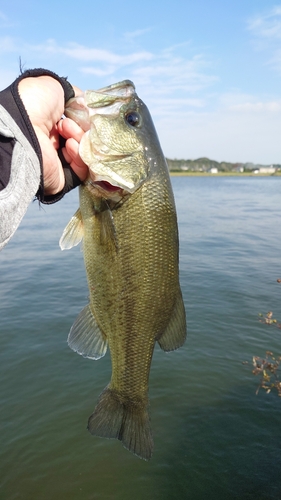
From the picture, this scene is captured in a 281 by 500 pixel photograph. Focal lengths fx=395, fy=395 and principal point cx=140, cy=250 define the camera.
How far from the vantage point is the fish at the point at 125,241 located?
259cm

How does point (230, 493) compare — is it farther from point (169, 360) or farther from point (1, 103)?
point (1, 103)

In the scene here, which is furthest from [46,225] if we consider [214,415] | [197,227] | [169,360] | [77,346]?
[77,346]

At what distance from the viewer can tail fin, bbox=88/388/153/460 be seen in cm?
289

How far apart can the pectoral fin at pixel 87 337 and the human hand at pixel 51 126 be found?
3.14 ft

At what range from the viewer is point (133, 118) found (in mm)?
2701

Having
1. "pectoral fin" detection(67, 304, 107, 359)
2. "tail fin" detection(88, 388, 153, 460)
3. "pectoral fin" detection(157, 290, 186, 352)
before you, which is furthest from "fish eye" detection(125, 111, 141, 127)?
"tail fin" detection(88, 388, 153, 460)

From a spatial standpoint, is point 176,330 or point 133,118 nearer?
point 133,118

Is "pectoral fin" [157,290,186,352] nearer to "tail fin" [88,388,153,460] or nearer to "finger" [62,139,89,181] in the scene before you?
"tail fin" [88,388,153,460]

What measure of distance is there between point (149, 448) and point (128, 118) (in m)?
2.34

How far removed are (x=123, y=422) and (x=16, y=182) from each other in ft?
6.51

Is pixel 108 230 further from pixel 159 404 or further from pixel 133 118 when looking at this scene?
pixel 159 404

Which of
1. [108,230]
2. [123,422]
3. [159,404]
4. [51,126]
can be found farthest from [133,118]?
[159,404]

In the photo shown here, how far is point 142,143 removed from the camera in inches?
105

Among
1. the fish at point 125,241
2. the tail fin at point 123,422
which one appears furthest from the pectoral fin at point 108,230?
the tail fin at point 123,422
